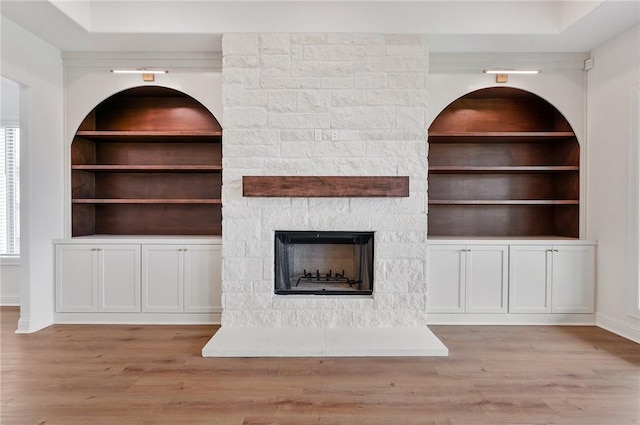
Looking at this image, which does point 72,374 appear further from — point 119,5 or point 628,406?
point 628,406

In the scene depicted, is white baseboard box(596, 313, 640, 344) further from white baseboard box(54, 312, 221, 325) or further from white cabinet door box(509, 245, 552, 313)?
white baseboard box(54, 312, 221, 325)

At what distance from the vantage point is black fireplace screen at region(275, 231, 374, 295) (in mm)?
3828

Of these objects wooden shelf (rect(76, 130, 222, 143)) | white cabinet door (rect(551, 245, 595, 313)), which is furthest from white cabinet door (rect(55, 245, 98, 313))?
white cabinet door (rect(551, 245, 595, 313))

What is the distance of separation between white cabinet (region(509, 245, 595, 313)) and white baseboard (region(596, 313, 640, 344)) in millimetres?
126

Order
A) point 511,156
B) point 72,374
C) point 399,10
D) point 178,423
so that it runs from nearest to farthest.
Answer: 1. point 178,423
2. point 72,374
3. point 399,10
4. point 511,156

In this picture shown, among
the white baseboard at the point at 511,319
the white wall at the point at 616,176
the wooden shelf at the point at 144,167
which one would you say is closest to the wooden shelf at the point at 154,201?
the wooden shelf at the point at 144,167

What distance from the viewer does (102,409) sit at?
7.89ft

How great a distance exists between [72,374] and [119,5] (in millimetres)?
3062

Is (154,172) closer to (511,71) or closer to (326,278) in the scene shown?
(326,278)

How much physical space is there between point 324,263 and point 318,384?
4.72 ft

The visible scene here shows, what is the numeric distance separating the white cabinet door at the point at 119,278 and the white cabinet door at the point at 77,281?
0.07 meters

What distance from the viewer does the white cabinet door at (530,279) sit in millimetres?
4094

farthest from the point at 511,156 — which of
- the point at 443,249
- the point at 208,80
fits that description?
the point at 208,80

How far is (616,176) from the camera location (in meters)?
3.82
